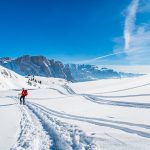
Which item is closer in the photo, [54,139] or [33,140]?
[33,140]

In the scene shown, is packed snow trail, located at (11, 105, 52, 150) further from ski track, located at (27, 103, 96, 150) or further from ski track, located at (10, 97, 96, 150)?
ski track, located at (27, 103, 96, 150)

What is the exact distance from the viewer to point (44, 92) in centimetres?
6425

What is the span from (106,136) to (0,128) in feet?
20.1

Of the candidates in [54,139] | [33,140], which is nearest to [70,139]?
[54,139]

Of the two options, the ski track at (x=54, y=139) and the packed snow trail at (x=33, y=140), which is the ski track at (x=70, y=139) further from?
the packed snow trail at (x=33, y=140)

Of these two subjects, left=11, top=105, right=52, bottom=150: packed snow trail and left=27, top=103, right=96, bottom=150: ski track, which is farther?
left=11, top=105, right=52, bottom=150: packed snow trail

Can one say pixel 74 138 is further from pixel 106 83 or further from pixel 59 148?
pixel 106 83

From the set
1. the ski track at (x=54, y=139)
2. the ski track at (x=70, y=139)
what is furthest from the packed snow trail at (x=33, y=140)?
the ski track at (x=70, y=139)

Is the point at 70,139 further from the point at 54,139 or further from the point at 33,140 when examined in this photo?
the point at 33,140

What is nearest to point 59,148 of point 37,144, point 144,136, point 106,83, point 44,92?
point 37,144

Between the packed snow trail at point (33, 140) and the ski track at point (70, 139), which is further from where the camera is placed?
the packed snow trail at point (33, 140)

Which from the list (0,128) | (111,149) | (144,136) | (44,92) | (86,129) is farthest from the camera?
(44,92)

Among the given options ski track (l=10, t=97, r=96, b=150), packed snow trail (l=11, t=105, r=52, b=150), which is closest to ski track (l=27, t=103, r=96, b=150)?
ski track (l=10, t=97, r=96, b=150)

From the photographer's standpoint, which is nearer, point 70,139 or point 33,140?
point 33,140
